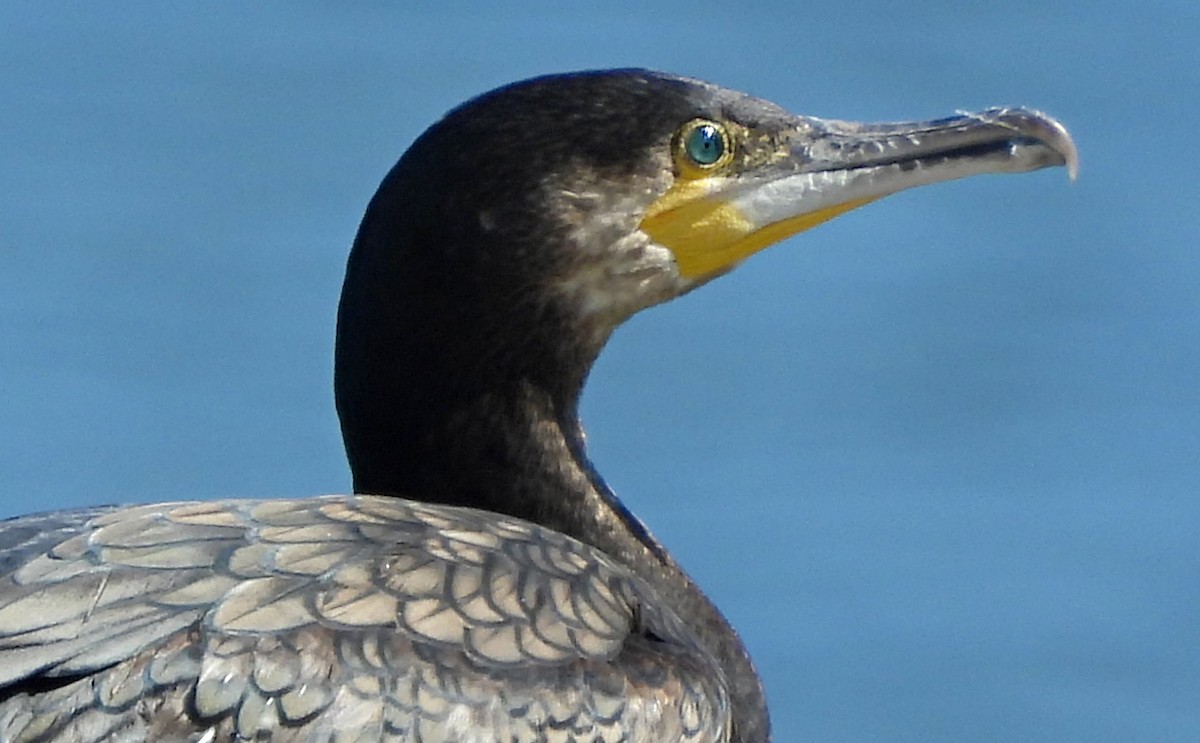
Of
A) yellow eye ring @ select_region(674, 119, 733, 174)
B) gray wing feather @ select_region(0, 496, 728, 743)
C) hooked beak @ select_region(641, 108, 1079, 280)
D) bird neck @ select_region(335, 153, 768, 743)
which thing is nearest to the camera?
gray wing feather @ select_region(0, 496, 728, 743)

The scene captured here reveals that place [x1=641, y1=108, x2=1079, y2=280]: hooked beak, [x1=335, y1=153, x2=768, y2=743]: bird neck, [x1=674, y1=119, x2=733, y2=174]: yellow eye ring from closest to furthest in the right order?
[x1=335, y1=153, x2=768, y2=743]: bird neck, [x1=674, y1=119, x2=733, y2=174]: yellow eye ring, [x1=641, y1=108, x2=1079, y2=280]: hooked beak

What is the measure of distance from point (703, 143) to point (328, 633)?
1.29 m

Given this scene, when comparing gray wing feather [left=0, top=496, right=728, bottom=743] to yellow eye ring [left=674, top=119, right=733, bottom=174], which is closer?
gray wing feather [left=0, top=496, right=728, bottom=743]

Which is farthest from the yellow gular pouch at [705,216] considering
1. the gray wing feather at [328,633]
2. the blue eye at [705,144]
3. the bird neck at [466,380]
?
the gray wing feather at [328,633]

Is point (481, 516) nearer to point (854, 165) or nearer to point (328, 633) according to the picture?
point (328, 633)

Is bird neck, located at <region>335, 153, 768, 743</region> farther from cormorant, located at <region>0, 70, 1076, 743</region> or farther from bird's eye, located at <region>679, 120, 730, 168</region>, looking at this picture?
bird's eye, located at <region>679, 120, 730, 168</region>

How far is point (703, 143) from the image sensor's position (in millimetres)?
6332

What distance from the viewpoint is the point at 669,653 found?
6043 millimetres

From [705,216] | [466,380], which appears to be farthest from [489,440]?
[705,216]

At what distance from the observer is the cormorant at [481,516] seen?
5473mm

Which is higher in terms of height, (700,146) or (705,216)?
(700,146)

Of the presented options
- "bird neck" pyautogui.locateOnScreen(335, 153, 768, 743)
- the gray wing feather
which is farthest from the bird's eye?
the gray wing feather

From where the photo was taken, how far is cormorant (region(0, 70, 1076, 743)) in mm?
5473

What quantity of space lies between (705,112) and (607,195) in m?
0.26
